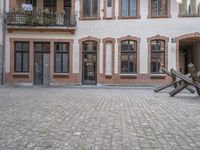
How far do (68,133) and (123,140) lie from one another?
1.15 metres

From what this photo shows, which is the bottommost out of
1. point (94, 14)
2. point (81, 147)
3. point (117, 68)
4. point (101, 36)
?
point (81, 147)

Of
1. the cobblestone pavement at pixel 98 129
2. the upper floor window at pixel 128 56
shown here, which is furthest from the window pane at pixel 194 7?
the cobblestone pavement at pixel 98 129

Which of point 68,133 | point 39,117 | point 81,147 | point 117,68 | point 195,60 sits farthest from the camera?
point 195,60

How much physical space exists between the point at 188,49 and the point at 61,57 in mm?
12185

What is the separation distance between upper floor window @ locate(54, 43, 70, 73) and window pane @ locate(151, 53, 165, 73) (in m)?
6.67

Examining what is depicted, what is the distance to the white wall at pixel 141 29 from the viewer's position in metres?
25.5

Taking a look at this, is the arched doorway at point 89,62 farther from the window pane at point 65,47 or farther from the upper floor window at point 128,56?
the upper floor window at point 128,56

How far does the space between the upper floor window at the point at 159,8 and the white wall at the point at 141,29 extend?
1.51 ft

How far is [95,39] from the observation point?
26.7 m

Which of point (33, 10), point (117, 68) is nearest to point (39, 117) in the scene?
point (117, 68)

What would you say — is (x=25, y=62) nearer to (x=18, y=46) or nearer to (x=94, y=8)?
(x=18, y=46)

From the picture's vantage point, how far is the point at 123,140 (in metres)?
6.01

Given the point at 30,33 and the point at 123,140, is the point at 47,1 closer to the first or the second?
the point at 30,33

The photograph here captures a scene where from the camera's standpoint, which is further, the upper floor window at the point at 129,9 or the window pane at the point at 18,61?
the window pane at the point at 18,61
